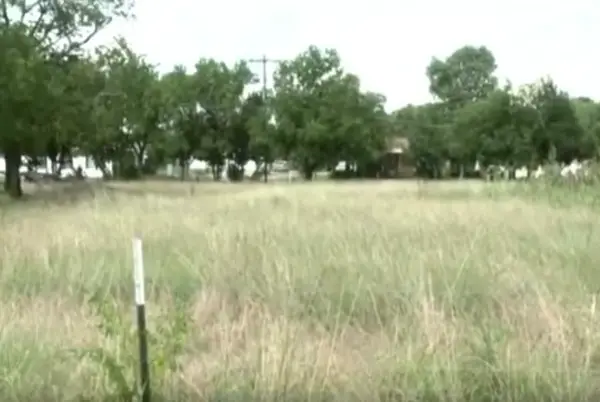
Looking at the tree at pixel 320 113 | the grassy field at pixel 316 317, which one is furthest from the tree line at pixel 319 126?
the grassy field at pixel 316 317

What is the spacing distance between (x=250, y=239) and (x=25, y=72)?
2344cm

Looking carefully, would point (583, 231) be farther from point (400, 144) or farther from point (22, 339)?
point (400, 144)

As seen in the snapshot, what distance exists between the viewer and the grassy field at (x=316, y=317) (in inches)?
192

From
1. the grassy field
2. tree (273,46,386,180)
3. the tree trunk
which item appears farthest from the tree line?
the grassy field

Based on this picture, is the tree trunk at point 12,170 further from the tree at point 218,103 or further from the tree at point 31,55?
the tree at point 218,103

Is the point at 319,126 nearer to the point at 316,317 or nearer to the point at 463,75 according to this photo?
the point at 463,75

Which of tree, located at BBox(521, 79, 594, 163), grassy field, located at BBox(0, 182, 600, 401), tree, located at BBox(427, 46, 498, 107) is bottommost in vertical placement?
grassy field, located at BBox(0, 182, 600, 401)

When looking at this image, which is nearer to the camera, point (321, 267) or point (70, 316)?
point (70, 316)

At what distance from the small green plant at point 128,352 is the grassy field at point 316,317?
11 mm

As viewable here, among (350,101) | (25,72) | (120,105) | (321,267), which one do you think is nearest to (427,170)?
(350,101)

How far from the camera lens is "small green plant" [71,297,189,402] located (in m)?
4.72

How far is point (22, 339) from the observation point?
554cm

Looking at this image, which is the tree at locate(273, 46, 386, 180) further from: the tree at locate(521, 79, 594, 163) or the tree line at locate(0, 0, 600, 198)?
the tree at locate(521, 79, 594, 163)

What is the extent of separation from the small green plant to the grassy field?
0.5 inches
